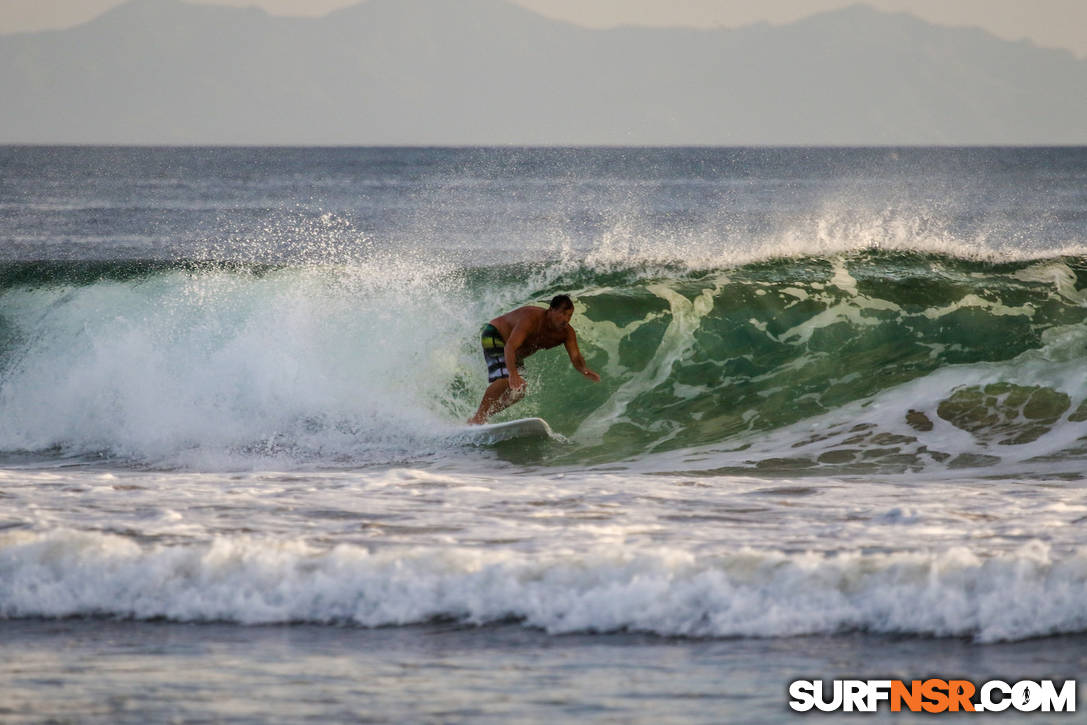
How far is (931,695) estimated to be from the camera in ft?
14.9

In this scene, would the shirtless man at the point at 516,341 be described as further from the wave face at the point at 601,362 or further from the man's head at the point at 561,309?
the wave face at the point at 601,362

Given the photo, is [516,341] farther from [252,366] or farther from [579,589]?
[579,589]

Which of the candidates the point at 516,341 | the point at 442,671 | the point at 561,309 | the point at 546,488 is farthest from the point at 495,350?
the point at 442,671

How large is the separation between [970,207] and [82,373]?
48162 millimetres

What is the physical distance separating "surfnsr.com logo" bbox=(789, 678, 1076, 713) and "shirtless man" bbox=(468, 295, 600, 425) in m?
5.40

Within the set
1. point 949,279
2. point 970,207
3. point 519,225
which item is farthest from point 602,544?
point 970,207

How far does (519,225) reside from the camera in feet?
128

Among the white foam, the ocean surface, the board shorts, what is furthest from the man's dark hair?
the white foam

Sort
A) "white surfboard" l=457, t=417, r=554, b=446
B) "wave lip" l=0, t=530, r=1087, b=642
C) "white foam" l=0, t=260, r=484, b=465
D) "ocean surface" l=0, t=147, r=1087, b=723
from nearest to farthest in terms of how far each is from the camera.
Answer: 1. "ocean surface" l=0, t=147, r=1087, b=723
2. "wave lip" l=0, t=530, r=1087, b=642
3. "white surfboard" l=457, t=417, r=554, b=446
4. "white foam" l=0, t=260, r=484, b=465

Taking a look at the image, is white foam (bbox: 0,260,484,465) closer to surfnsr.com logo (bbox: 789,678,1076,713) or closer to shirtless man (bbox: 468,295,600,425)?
shirtless man (bbox: 468,295,600,425)

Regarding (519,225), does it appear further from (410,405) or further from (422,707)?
(422,707)

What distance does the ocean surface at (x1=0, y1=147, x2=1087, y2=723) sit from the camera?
4.88 m

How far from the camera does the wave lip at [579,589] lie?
5270 mm

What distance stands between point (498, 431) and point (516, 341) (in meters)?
0.74
